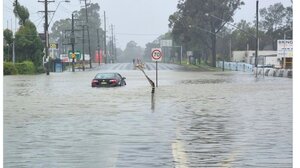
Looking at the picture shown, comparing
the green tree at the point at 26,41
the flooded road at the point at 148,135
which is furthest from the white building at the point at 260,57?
the flooded road at the point at 148,135

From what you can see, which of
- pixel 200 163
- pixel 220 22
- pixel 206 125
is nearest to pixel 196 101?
pixel 206 125

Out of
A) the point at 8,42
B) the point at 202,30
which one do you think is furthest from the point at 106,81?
the point at 202,30

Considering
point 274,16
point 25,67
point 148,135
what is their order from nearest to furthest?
point 148,135 < point 25,67 < point 274,16

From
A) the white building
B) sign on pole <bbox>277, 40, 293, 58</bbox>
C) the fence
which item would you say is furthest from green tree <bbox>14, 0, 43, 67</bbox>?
sign on pole <bbox>277, 40, 293, 58</bbox>

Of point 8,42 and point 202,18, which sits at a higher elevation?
point 202,18

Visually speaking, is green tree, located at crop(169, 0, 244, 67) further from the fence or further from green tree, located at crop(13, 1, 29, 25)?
green tree, located at crop(13, 1, 29, 25)

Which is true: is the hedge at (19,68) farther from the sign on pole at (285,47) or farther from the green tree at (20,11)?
the sign on pole at (285,47)

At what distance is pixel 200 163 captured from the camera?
39.2 ft

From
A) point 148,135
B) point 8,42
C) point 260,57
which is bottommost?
point 148,135

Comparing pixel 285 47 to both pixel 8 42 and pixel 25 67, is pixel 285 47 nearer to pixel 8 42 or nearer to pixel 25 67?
pixel 25 67

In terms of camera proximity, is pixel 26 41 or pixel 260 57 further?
pixel 260 57

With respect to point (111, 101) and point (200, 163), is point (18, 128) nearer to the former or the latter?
point (200, 163)

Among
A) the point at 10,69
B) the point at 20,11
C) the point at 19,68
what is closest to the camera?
the point at 10,69

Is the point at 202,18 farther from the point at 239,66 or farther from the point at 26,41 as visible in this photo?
the point at 26,41
